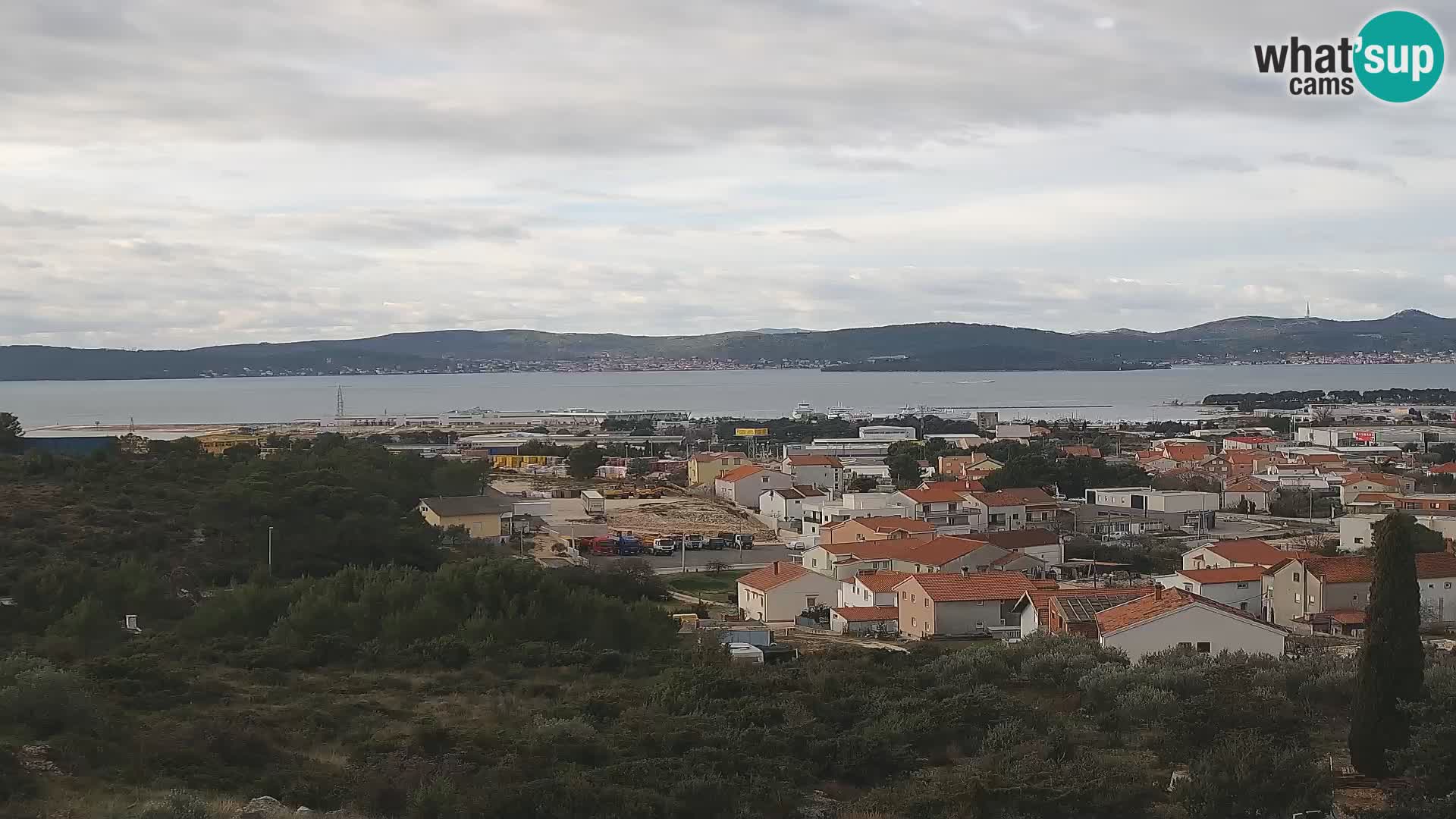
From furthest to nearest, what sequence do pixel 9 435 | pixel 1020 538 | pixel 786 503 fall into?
pixel 786 503 → pixel 9 435 → pixel 1020 538

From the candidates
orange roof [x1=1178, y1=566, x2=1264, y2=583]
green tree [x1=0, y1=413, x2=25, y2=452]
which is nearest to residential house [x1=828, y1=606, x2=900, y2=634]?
orange roof [x1=1178, y1=566, x2=1264, y2=583]

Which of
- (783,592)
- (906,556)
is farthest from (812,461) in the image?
(783,592)

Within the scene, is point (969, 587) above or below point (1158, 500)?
above

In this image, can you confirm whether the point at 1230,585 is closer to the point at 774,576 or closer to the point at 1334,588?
the point at 1334,588

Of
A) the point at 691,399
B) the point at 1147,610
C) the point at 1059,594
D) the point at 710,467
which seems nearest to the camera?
the point at 1147,610

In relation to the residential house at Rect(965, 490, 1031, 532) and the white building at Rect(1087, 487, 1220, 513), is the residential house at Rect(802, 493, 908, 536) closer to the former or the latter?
the residential house at Rect(965, 490, 1031, 532)

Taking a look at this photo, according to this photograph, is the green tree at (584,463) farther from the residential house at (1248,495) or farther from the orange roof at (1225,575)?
the orange roof at (1225,575)

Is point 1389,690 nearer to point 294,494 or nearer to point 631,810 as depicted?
point 631,810
